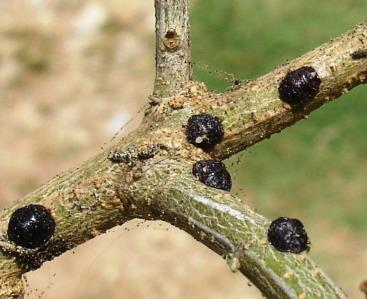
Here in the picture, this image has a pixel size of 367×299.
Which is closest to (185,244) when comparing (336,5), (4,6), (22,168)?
(22,168)

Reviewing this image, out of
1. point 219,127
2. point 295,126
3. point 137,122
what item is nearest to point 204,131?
point 219,127

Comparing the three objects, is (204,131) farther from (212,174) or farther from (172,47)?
(172,47)

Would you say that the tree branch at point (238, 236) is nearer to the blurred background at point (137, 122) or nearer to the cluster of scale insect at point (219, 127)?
the cluster of scale insect at point (219, 127)

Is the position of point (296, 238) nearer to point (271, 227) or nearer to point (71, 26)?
point (271, 227)

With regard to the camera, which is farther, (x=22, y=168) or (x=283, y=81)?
(x=22, y=168)

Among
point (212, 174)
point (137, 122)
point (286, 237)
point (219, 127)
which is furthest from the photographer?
point (137, 122)

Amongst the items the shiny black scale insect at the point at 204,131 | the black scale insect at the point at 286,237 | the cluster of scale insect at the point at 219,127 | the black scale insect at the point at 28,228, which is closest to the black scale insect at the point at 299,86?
the cluster of scale insect at the point at 219,127
